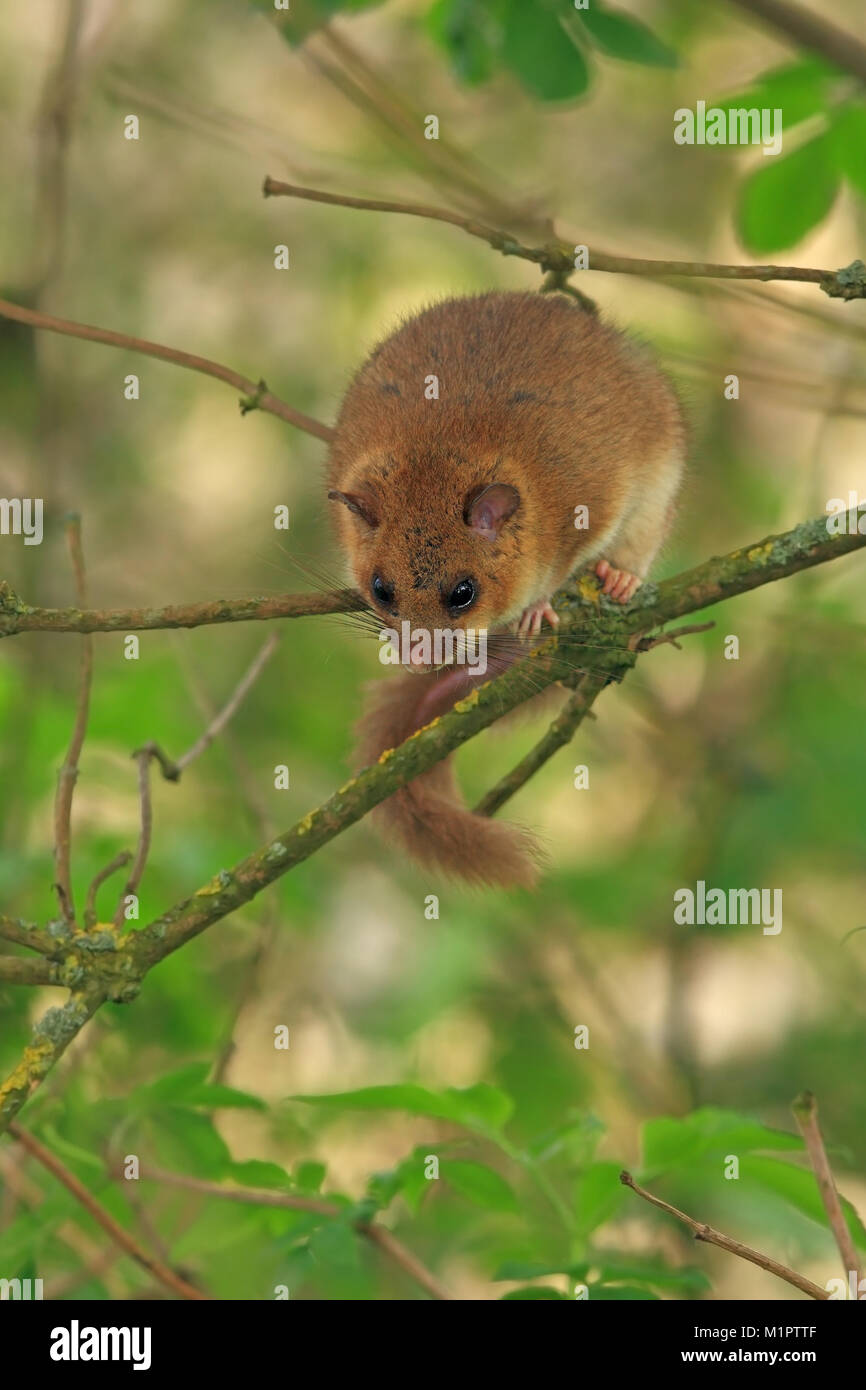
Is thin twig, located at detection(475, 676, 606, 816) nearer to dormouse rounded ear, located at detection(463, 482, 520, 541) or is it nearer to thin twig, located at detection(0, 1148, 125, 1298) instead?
dormouse rounded ear, located at detection(463, 482, 520, 541)

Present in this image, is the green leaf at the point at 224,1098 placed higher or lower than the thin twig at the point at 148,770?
lower

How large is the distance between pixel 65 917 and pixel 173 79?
4924mm

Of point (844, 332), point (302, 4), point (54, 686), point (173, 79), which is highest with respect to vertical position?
point (173, 79)

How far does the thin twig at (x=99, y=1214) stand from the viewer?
2.18 metres

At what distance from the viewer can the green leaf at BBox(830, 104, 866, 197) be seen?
2.96m

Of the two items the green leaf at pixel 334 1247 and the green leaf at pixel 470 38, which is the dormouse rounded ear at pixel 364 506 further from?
the green leaf at pixel 334 1247

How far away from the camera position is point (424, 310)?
3512mm

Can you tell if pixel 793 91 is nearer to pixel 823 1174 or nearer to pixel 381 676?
pixel 381 676

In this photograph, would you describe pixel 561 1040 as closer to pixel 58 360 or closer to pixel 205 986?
pixel 205 986

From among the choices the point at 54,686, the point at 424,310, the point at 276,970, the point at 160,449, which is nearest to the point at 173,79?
the point at 160,449

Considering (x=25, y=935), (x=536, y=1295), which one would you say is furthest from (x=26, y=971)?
(x=536, y=1295)

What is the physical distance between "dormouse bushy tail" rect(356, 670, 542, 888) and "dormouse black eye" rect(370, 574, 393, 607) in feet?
0.71

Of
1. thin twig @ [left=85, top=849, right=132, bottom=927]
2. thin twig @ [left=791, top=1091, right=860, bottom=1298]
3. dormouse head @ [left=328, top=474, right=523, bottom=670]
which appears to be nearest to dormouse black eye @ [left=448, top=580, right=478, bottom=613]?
dormouse head @ [left=328, top=474, right=523, bottom=670]

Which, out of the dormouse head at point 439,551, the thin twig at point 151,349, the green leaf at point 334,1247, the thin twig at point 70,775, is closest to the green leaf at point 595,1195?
the green leaf at point 334,1247
